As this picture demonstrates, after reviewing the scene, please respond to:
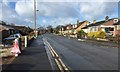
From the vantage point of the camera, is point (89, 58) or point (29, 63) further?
point (89, 58)

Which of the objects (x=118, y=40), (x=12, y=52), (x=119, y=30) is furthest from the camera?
(x=119, y=30)

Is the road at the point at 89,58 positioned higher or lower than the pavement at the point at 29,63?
lower

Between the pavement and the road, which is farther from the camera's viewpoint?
the road

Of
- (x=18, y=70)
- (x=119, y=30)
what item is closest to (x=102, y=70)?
(x=18, y=70)

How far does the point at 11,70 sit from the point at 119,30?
51090 millimetres

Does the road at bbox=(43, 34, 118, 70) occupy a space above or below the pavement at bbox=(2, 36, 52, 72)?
below

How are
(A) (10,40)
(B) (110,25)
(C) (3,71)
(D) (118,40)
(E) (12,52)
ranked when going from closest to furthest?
(C) (3,71) → (E) (12,52) → (A) (10,40) → (D) (118,40) → (B) (110,25)

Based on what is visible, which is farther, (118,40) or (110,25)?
(110,25)

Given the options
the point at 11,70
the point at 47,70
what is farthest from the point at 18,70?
the point at 47,70

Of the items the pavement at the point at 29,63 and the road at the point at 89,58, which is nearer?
the pavement at the point at 29,63

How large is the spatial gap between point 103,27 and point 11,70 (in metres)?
63.3

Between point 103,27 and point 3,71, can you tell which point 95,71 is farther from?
point 103,27

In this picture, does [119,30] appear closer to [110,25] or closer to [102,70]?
[110,25]

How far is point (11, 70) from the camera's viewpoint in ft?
31.2
